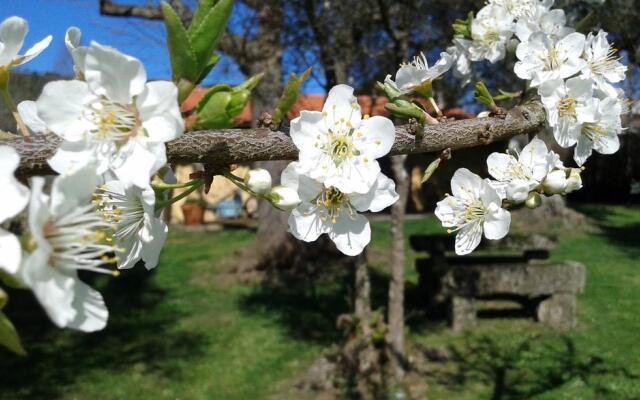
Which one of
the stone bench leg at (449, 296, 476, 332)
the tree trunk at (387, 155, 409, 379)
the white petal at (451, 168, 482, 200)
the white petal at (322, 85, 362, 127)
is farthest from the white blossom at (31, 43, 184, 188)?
the stone bench leg at (449, 296, 476, 332)

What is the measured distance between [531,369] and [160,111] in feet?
17.1

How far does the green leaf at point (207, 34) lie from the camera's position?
86cm

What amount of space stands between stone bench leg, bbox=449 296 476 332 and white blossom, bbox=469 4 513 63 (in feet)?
15.8

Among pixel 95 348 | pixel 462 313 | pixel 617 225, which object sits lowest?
pixel 95 348

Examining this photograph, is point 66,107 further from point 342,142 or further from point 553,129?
point 553,129

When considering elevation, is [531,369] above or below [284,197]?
below

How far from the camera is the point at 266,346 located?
6.27 metres

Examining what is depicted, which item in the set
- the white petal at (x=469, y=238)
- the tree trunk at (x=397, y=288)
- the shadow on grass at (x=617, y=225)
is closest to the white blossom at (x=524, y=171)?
the white petal at (x=469, y=238)

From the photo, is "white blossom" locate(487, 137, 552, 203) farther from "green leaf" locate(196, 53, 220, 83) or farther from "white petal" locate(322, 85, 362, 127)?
"green leaf" locate(196, 53, 220, 83)

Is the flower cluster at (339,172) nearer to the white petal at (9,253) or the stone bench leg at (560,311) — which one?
the white petal at (9,253)

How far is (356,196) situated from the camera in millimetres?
1005

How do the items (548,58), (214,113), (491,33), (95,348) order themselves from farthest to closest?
(95,348), (491,33), (548,58), (214,113)

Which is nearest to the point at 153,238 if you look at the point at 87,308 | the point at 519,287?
the point at 87,308

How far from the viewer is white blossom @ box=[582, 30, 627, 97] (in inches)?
58.3
